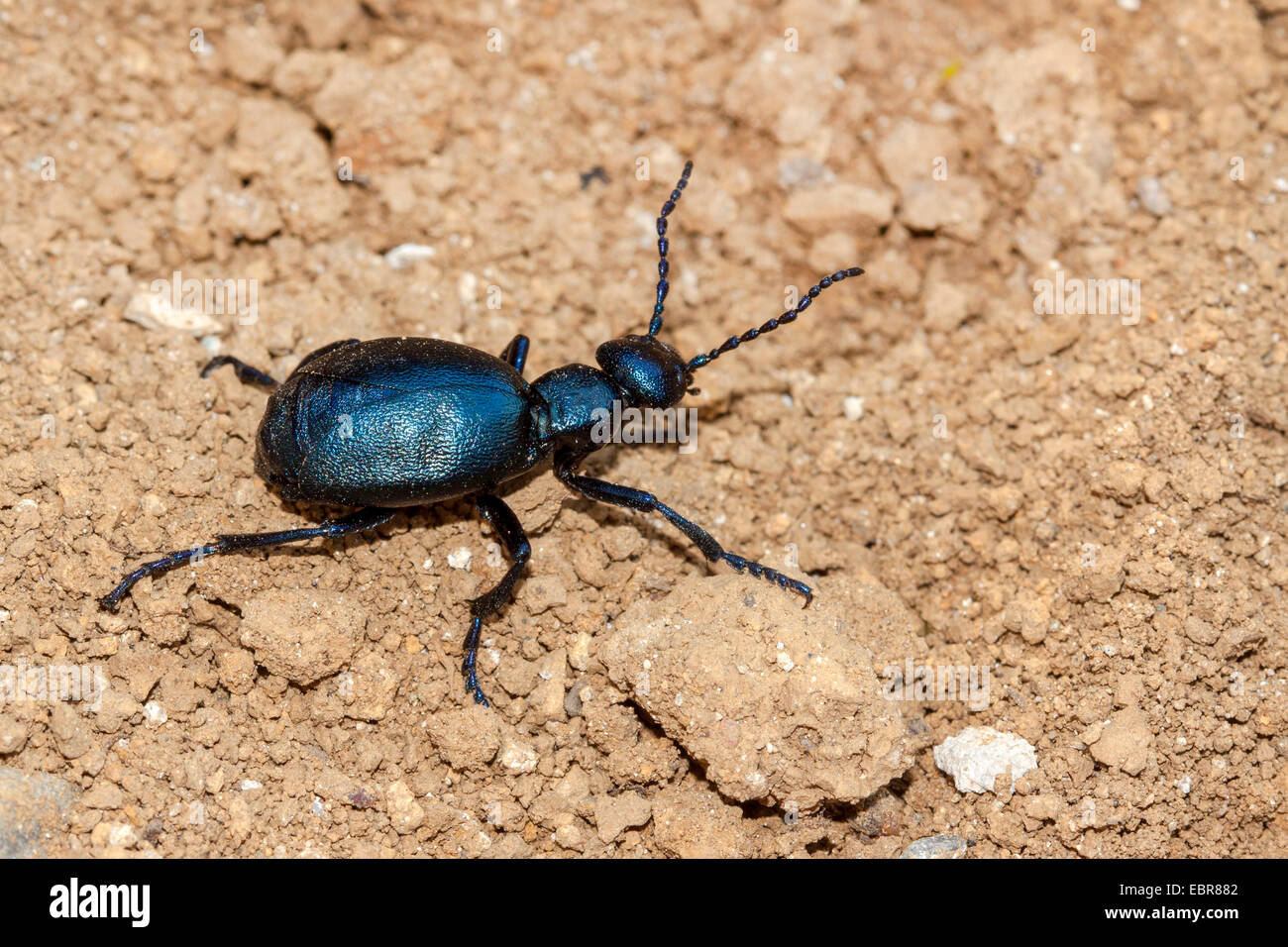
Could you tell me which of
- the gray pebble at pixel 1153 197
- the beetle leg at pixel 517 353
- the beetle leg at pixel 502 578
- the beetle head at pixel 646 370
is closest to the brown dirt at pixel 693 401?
the gray pebble at pixel 1153 197

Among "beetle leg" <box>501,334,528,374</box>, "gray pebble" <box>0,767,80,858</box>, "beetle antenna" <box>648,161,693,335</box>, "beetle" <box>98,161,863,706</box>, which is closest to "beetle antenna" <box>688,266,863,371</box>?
"beetle" <box>98,161,863,706</box>

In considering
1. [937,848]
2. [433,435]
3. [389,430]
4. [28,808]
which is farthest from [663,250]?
[28,808]

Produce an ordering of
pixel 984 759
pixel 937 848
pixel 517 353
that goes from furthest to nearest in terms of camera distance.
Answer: pixel 517 353 → pixel 984 759 → pixel 937 848

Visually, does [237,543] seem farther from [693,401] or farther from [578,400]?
[693,401]

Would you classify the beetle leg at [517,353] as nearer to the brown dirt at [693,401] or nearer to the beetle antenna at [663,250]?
the brown dirt at [693,401]

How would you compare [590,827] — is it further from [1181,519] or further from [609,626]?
[1181,519]
